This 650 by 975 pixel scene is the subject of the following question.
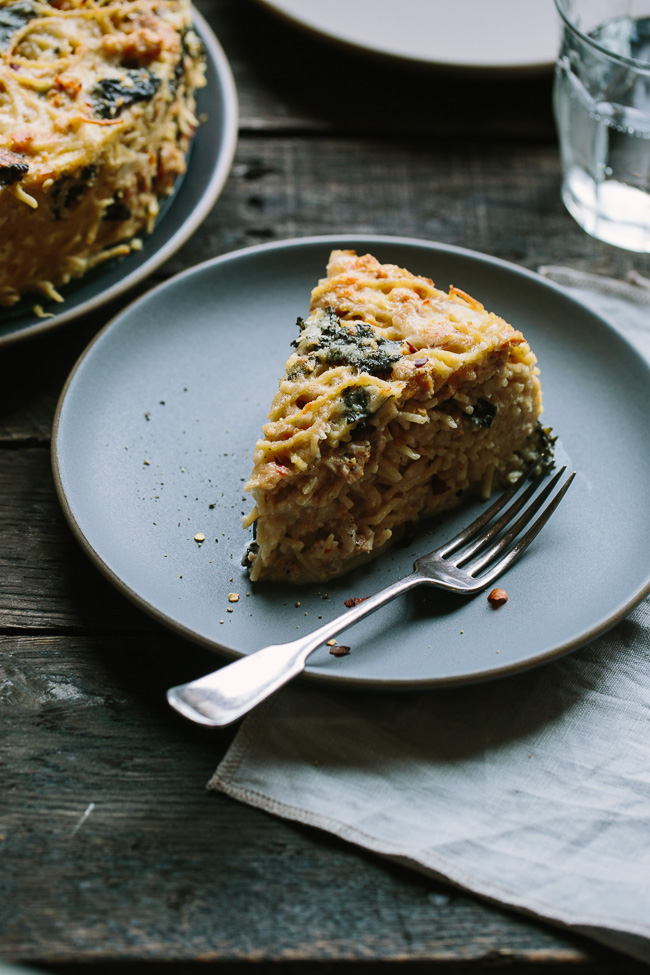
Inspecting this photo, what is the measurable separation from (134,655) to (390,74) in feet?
10.5

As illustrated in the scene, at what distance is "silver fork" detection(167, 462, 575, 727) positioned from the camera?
2115 millimetres

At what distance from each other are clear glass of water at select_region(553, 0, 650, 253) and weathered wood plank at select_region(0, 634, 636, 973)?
2.66 metres

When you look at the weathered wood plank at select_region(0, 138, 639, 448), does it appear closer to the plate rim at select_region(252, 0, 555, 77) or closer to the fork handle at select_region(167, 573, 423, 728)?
the plate rim at select_region(252, 0, 555, 77)

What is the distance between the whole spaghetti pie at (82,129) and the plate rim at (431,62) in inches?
36.8

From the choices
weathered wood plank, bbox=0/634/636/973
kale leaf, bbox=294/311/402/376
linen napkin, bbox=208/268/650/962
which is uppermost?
kale leaf, bbox=294/311/402/376

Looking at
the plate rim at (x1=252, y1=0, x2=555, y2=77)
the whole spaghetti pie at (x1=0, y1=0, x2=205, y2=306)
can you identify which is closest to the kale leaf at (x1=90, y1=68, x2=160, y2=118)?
the whole spaghetti pie at (x1=0, y1=0, x2=205, y2=306)

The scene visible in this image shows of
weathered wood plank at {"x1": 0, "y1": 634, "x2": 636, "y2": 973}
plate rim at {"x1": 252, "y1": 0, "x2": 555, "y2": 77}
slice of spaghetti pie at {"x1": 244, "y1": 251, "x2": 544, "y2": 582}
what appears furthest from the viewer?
plate rim at {"x1": 252, "y1": 0, "x2": 555, "y2": 77}

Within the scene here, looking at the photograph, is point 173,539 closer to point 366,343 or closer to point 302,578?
point 302,578

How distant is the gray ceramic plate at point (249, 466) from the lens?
2395 mm

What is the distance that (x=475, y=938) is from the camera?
207 centimetres

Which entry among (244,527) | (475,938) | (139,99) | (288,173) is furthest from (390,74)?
(475,938)

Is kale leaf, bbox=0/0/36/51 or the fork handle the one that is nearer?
the fork handle

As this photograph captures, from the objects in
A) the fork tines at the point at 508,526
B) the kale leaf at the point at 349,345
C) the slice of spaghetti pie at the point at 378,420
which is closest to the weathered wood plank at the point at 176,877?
the slice of spaghetti pie at the point at 378,420

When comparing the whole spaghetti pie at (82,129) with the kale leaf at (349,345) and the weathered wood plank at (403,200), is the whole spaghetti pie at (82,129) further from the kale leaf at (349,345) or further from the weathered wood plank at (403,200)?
the kale leaf at (349,345)
